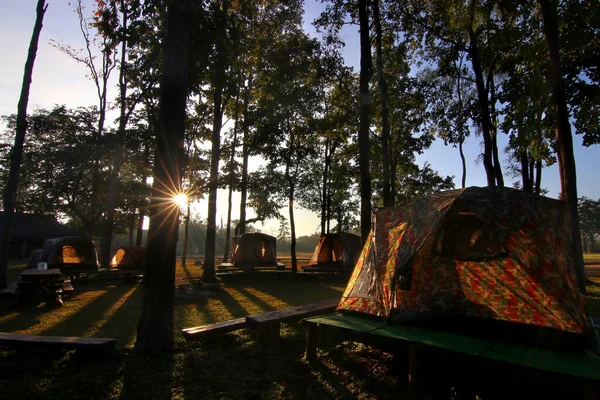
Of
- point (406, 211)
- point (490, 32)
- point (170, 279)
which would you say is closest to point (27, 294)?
point (170, 279)

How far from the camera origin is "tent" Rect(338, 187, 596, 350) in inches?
189

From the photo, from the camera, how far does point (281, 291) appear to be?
1428 cm

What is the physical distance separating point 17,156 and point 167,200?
979 cm

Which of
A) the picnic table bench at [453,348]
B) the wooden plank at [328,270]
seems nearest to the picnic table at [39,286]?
the picnic table bench at [453,348]

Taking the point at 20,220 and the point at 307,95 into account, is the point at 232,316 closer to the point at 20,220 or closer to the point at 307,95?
the point at 307,95

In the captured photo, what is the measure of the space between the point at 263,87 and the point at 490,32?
35.9 ft

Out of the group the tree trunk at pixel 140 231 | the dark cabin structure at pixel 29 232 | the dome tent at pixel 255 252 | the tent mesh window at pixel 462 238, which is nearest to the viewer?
the tent mesh window at pixel 462 238

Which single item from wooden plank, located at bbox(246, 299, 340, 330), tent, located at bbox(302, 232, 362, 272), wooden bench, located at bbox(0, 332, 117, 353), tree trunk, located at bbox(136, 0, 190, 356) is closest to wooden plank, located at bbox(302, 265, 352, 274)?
tent, located at bbox(302, 232, 362, 272)

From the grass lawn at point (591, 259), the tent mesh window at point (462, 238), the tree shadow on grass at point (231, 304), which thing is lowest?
the tree shadow on grass at point (231, 304)

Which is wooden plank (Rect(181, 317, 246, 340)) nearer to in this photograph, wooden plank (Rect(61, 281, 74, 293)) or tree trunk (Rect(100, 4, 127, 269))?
wooden plank (Rect(61, 281, 74, 293))

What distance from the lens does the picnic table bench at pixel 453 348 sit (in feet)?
12.0

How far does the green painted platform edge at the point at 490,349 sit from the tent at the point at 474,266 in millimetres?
450

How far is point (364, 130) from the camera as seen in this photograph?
1200cm

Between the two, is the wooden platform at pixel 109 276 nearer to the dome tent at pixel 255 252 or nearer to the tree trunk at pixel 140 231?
the dome tent at pixel 255 252
